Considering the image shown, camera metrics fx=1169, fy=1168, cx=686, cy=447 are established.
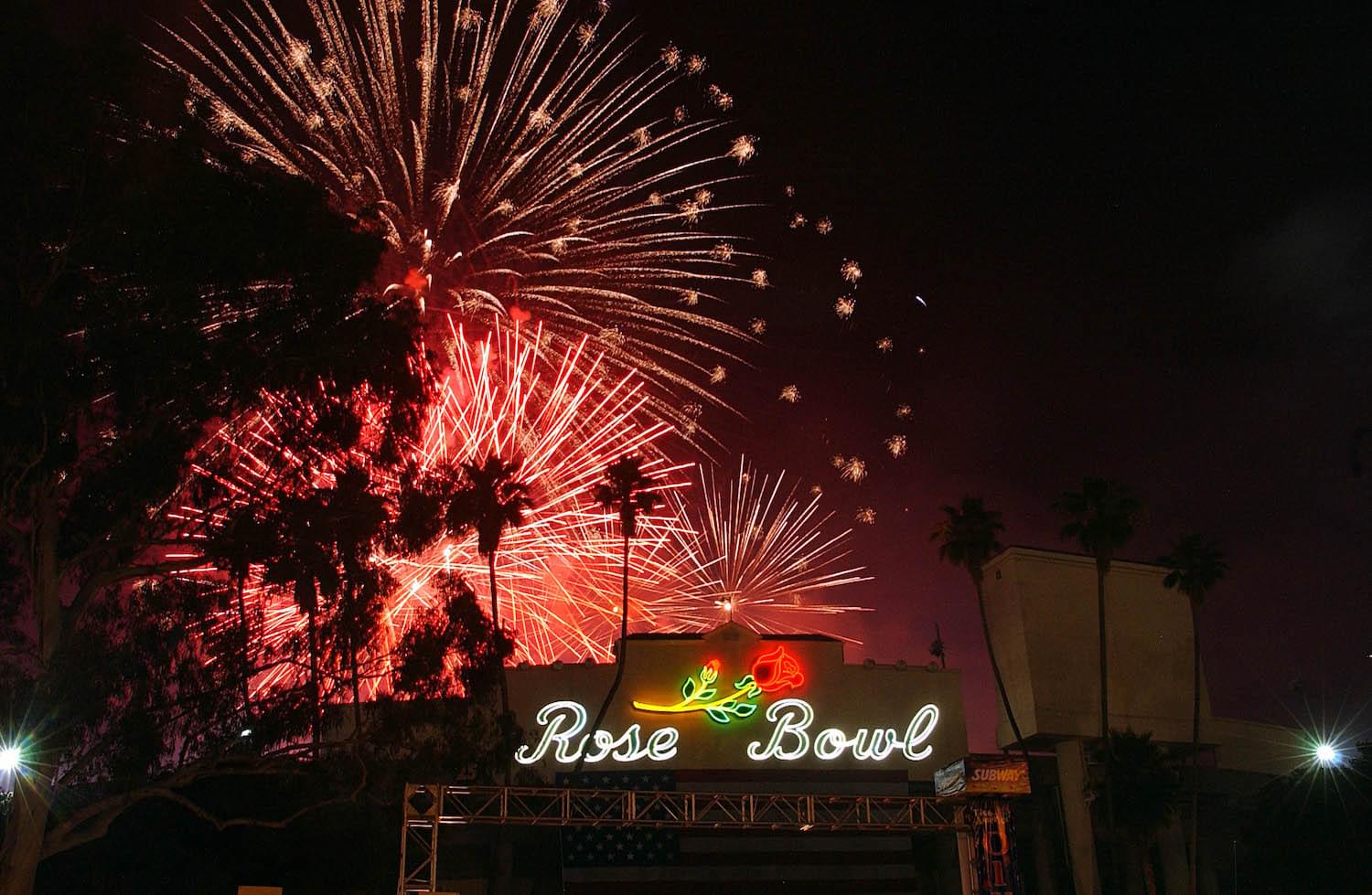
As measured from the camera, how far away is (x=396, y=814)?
124 ft

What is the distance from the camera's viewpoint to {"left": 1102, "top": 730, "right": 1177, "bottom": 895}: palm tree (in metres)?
47.0

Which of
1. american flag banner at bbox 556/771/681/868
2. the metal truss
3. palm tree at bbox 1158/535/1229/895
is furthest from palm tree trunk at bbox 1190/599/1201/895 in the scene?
american flag banner at bbox 556/771/681/868

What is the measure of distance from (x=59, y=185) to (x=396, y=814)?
877 inches

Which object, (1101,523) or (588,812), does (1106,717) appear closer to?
(1101,523)

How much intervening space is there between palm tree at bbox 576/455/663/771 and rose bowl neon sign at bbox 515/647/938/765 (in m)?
0.93

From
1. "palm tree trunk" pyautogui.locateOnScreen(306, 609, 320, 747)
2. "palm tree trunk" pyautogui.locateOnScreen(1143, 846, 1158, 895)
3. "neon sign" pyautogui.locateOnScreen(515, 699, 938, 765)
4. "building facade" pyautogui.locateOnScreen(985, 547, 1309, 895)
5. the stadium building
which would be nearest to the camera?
"palm tree trunk" pyautogui.locateOnScreen(306, 609, 320, 747)

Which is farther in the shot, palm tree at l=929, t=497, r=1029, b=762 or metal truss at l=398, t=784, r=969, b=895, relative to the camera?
palm tree at l=929, t=497, r=1029, b=762

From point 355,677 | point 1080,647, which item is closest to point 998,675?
point 1080,647

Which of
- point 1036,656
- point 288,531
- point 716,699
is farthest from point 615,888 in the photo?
point 288,531

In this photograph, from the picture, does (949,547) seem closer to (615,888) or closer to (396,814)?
(615,888)

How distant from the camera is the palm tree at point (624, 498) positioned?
157 feet

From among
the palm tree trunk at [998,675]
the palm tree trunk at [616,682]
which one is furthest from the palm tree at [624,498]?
the palm tree trunk at [998,675]

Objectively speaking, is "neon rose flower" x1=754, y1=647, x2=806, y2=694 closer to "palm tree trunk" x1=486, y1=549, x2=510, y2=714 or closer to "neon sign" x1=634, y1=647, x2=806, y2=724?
"neon sign" x1=634, y1=647, x2=806, y2=724

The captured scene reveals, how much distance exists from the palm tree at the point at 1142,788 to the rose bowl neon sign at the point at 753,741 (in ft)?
25.1
